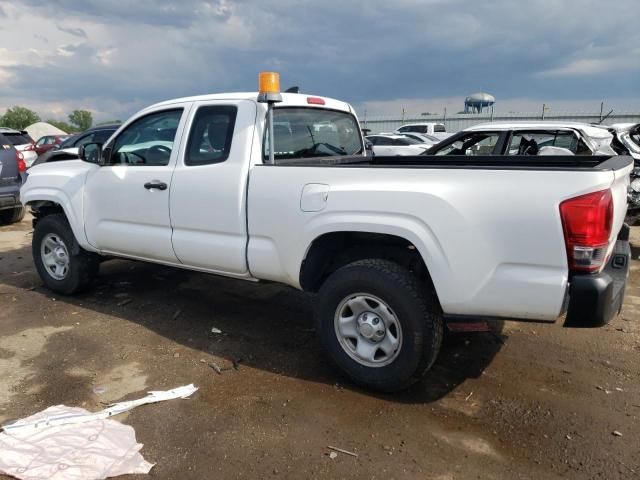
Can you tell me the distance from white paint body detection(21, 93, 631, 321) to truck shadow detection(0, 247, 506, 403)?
611mm

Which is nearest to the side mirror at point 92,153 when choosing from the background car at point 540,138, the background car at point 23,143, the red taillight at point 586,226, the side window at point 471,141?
the red taillight at point 586,226

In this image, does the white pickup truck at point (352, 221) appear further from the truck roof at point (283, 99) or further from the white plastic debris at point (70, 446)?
the white plastic debris at point (70, 446)

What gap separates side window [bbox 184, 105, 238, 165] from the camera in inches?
154

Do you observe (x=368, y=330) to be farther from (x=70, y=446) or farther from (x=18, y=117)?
(x=18, y=117)

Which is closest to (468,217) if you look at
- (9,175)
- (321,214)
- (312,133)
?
(321,214)

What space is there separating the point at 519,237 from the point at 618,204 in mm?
711

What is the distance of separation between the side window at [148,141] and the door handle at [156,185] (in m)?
0.18

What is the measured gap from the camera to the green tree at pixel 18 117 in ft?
229

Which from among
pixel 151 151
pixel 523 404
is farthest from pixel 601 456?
pixel 151 151

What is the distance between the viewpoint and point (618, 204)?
114 inches

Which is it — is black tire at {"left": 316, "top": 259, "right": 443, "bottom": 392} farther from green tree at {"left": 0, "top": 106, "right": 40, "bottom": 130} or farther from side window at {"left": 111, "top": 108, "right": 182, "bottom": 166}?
green tree at {"left": 0, "top": 106, "right": 40, "bottom": 130}

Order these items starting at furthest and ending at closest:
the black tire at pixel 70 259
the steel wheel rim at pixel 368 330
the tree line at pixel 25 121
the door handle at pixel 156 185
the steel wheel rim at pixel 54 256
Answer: the tree line at pixel 25 121, the steel wheel rim at pixel 54 256, the black tire at pixel 70 259, the door handle at pixel 156 185, the steel wheel rim at pixel 368 330

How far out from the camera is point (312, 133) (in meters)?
4.37

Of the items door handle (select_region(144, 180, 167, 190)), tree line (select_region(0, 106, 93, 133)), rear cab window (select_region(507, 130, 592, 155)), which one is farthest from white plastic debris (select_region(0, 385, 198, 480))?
tree line (select_region(0, 106, 93, 133))
